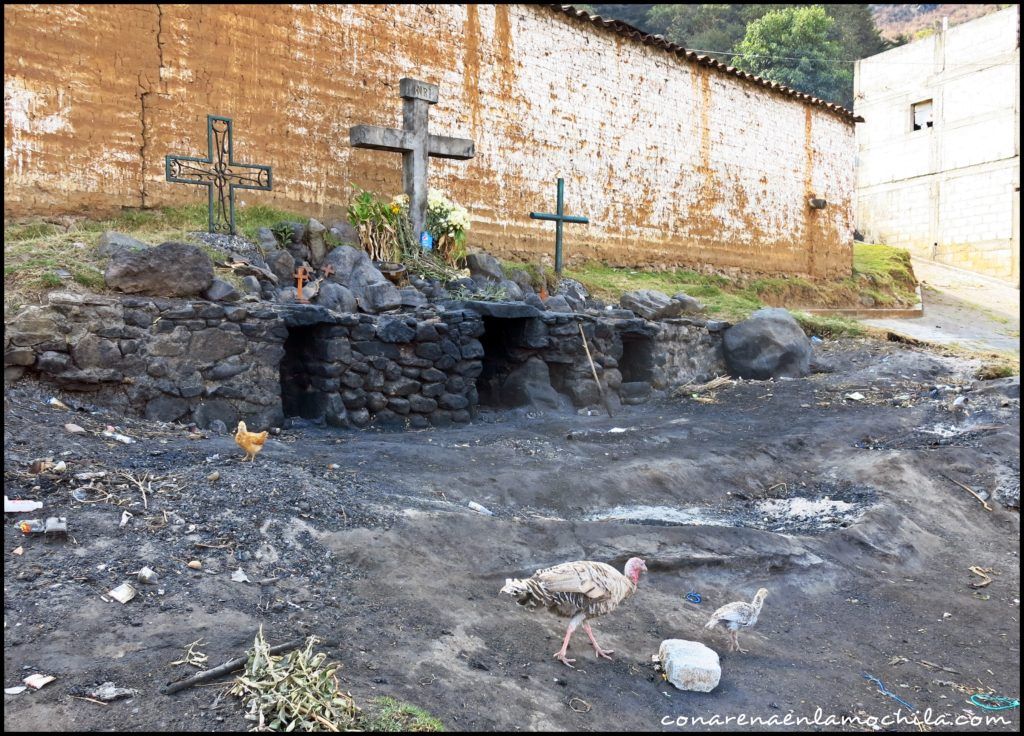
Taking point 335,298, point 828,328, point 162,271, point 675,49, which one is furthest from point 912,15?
point 162,271

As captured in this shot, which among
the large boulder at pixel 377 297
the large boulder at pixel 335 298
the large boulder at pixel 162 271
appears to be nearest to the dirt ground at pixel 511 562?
the large boulder at pixel 162 271

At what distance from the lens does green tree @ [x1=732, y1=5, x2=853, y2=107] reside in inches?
1277

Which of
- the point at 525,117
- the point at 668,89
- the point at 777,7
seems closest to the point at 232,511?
the point at 525,117

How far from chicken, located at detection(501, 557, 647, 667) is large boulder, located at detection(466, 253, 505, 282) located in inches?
310

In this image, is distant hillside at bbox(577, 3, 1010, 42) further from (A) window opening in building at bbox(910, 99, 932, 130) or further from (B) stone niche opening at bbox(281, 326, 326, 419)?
(B) stone niche opening at bbox(281, 326, 326, 419)

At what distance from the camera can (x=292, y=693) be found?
10.8 ft

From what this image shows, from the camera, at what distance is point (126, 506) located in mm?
4945

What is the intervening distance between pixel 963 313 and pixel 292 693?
1996cm

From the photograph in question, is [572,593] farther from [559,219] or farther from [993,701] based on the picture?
[559,219]

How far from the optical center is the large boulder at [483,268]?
39.5ft

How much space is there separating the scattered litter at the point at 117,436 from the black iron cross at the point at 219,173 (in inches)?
152

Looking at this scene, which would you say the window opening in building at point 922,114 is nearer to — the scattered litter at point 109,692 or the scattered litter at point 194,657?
the scattered litter at point 194,657

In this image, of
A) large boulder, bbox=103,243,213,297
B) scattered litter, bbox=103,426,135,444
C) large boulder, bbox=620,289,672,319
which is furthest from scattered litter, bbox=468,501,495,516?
large boulder, bbox=620,289,672,319

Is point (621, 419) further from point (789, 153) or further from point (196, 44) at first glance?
point (789, 153)
